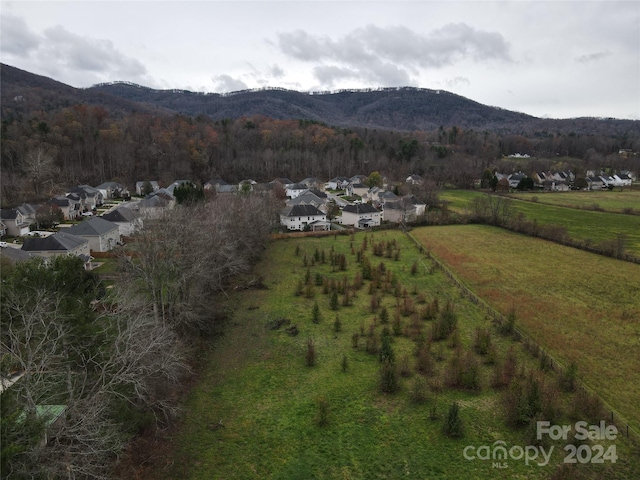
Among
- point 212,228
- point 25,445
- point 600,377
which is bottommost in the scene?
point 600,377

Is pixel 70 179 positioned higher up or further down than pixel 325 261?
higher up

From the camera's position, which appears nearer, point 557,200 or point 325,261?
point 325,261

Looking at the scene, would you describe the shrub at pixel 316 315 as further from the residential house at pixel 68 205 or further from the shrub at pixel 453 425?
the residential house at pixel 68 205

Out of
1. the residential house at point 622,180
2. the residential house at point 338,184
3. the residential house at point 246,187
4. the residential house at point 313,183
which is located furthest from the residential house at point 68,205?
the residential house at point 622,180

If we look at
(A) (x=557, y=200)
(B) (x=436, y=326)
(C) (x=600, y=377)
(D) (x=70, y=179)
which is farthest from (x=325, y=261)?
(D) (x=70, y=179)

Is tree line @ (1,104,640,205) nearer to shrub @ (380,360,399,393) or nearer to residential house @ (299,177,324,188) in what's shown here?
residential house @ (299,177,324,188)

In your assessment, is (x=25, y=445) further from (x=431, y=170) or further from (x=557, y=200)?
(x=431, y=170)
